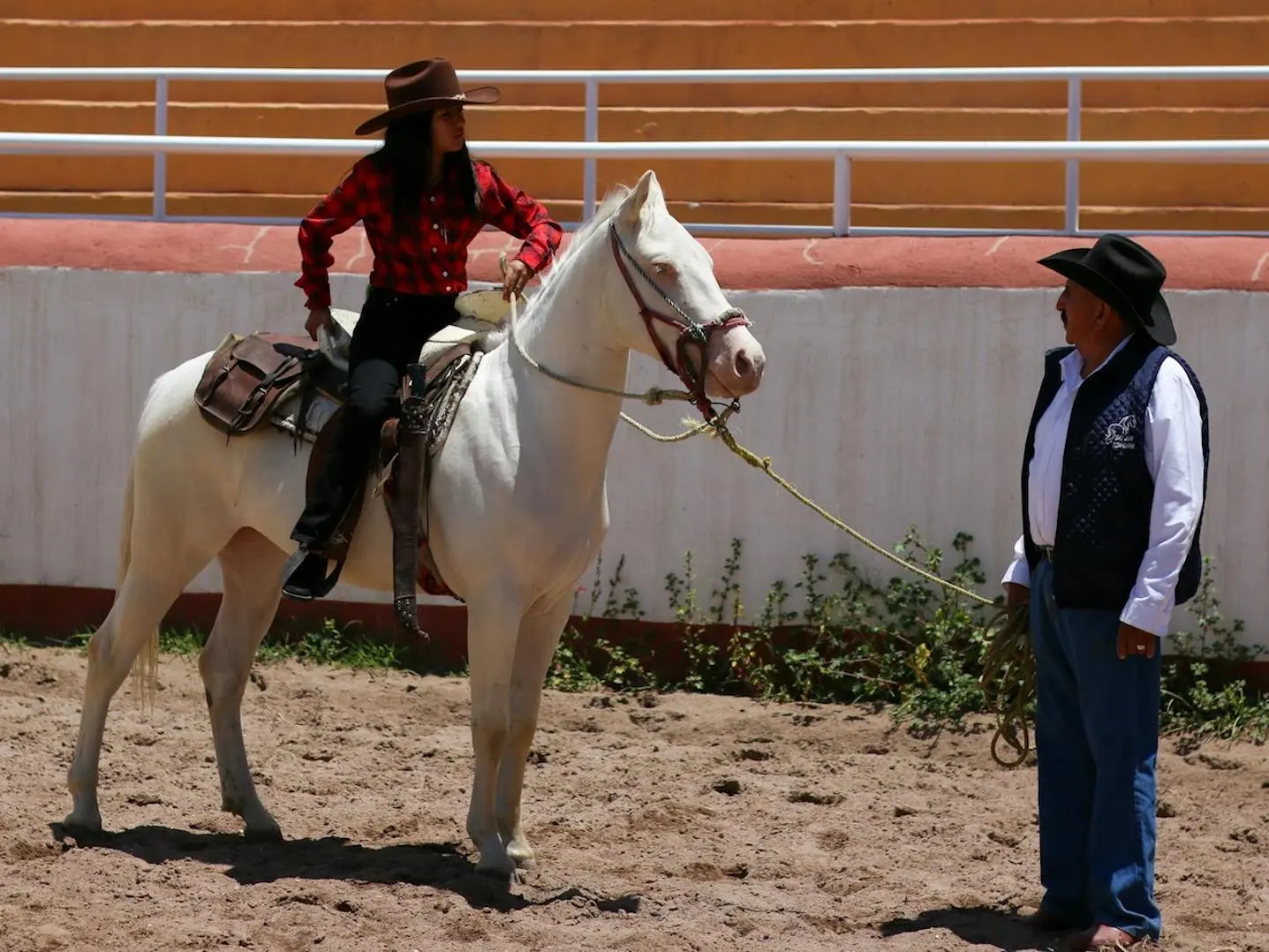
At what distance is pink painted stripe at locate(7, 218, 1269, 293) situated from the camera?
827cm

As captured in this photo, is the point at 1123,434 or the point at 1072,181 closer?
the point at 1123,434

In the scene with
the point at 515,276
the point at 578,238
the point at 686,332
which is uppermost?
the point at 578,238

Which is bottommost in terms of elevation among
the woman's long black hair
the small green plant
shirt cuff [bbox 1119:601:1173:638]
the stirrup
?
the small green plant

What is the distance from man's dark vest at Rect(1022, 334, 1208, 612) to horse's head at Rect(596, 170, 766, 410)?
0.96 m

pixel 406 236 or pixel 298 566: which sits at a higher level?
pixel 406 236

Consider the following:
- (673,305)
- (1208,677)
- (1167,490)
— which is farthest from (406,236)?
(1208,677)

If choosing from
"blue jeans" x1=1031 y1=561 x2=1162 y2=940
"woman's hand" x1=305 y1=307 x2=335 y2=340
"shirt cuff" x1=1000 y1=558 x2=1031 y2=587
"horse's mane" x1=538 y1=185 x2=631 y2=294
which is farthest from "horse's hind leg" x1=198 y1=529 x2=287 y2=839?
"blue jeans" x1=1031 y1=561 x2=1162 y2=940

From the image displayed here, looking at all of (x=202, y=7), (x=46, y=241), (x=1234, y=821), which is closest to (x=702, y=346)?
(x=1234, y=821)

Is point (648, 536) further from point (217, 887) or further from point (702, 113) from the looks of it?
point (702, 113)

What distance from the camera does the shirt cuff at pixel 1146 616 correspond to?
4.98 m

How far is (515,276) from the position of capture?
6027 millimetres

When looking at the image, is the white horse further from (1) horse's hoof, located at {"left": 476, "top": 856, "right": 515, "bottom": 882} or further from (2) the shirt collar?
(2) the shirt collar

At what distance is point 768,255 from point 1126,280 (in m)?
3.77

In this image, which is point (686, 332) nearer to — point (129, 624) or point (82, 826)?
point (129, 624)
